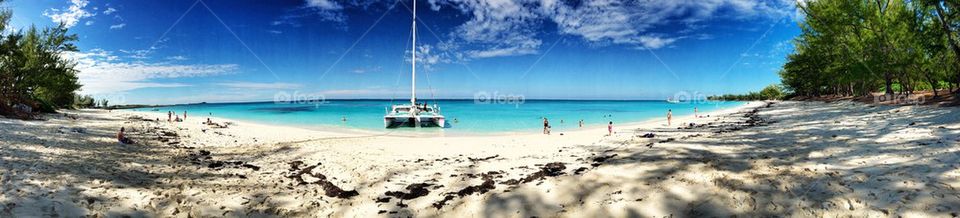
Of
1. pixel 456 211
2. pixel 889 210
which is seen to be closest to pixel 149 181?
pixel 456 211

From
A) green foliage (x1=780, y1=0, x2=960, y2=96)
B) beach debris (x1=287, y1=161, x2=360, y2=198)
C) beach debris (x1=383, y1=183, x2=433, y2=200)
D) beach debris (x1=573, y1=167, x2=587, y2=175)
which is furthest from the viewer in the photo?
green foliage (x1=780, y1=0, x2=960, y2=96)

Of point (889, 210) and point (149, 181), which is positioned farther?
point (149, 181)

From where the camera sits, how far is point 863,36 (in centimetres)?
2866

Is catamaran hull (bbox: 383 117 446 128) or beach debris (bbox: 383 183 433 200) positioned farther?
catamaran hull (bbox: 383 117 446 128)

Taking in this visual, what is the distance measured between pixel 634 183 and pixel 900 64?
3147 cm

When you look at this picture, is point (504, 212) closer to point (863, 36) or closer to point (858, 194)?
point (858, 194)

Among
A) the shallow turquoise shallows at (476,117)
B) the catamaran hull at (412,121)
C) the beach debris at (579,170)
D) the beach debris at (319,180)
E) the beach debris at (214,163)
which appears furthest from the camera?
the shallow turquoise shallows at (476,117)

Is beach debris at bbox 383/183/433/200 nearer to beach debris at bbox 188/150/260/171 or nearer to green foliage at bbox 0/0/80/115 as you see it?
beach debris at bbox 188/150/260/171

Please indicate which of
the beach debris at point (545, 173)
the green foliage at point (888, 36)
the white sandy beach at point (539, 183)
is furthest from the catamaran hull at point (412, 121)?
the green foliage at point (888, 36)

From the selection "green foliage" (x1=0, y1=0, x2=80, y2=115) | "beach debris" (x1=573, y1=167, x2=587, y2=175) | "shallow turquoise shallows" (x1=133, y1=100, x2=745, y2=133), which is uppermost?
"green foliage" (x1=0, y1=0, x2=80, y2=115)

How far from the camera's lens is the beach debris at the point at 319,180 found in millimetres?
7742

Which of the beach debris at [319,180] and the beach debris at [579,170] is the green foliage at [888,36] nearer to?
the beach debris at [579,170]

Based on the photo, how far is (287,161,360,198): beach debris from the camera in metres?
7.74

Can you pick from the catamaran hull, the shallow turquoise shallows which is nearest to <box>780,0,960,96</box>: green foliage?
the shallow turquoise shallows
